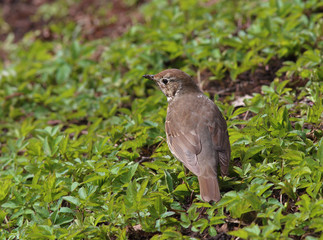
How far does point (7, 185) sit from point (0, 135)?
214 cm

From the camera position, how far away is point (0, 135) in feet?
21.4

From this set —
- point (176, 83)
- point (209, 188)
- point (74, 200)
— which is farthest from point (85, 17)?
point (209, 188)

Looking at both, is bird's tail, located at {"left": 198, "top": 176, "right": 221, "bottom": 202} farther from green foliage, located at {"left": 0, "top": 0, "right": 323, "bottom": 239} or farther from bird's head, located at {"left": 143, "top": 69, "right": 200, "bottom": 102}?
bird's head, located at {"left": 143, "top": 69, "right": 200, "bottom": 102}

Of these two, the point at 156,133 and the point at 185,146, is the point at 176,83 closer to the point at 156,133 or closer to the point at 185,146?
the point at 156,133

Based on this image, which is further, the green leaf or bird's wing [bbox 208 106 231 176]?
the green leaf

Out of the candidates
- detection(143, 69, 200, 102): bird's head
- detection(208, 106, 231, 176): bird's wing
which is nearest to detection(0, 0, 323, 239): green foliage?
detection(208, 106, 231, 176): bird's wing

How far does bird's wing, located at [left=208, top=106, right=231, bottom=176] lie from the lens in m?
4.00

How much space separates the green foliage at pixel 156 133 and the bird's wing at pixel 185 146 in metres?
0.20

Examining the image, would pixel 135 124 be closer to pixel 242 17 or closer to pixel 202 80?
pixel 202 80

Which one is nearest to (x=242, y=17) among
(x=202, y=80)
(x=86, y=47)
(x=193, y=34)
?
(x=193, y=34)

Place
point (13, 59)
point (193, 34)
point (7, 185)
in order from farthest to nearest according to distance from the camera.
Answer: point (13, 59) < point (193, 34) < point (7, 185)

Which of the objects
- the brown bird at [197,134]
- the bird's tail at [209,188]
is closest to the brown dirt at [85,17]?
the brown bird at [197,134]

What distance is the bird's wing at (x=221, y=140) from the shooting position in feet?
13.1

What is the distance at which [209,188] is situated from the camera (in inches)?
151
